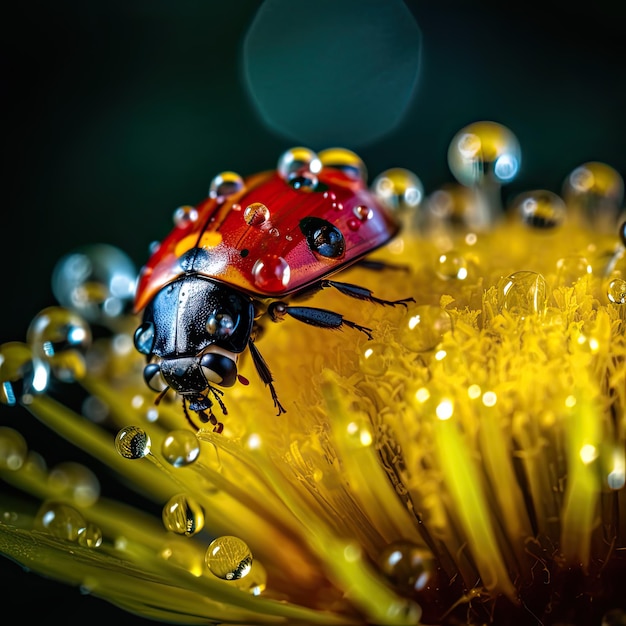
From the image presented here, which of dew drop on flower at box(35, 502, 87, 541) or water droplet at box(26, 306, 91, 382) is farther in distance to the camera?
water droplet at box(26, 306, 91, 382)

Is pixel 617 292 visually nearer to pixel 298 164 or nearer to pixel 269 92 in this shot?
pixel 298 164

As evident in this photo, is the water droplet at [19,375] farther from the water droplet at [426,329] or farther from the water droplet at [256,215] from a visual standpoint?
the water droplet at [426,329]

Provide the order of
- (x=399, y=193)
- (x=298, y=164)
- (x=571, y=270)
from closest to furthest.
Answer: (x=571, y=270) → (x=298, y=164) → (x=399, y=193)

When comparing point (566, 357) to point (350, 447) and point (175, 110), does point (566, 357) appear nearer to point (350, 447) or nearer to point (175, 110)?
point (350, 447)

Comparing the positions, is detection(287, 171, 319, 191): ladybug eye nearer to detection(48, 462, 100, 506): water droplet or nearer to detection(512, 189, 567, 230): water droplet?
detection(512, 189, 567, 230): water droplet

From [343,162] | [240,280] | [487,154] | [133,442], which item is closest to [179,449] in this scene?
[133,442]

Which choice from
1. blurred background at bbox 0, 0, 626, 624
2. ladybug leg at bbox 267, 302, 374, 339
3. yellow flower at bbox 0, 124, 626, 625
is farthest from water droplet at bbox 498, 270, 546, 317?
blurred background at bbox 0, 0, 626, 624

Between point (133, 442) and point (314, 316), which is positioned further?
point (314, 316)
